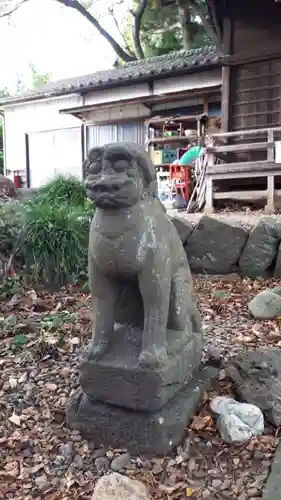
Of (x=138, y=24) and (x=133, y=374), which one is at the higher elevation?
(x=138, y=24)

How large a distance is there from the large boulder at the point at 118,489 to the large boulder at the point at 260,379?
75cm

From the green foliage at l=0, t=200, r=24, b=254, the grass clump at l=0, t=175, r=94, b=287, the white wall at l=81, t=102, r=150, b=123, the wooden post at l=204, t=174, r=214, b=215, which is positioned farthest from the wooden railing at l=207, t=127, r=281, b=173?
the white wall at l=81, t=102, r=150, b=123

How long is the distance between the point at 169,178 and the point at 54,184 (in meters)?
2.83

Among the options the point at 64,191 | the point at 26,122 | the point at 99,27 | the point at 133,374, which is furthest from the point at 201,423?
the point at 99,27

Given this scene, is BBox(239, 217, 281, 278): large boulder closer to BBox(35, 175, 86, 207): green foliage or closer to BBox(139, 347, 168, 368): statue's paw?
BBox(35, 175, 86, 207): green foliage

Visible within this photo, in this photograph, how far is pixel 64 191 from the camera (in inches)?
298

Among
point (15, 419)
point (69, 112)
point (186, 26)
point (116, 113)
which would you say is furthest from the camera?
point (186, 26)

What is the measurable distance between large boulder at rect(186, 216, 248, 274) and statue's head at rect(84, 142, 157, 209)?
128 inches

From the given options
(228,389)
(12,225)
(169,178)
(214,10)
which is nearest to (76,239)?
(12,225)

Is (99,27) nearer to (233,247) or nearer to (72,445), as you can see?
(233,247)

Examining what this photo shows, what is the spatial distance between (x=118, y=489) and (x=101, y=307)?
76 centimetres

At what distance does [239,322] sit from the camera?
3.81m

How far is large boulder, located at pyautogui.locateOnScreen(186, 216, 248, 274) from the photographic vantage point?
5156 millimetres

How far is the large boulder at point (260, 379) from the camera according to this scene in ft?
7.68
